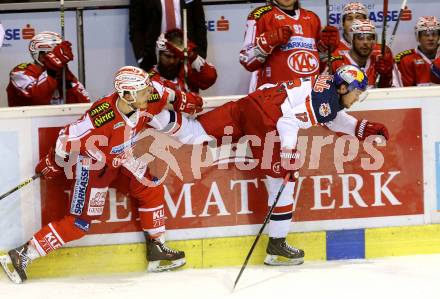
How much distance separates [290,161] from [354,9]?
5.28 feet

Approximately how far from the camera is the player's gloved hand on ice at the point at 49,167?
5.19 meters

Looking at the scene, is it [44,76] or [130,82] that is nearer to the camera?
[130,82]

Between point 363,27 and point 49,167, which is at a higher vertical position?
point 363,27

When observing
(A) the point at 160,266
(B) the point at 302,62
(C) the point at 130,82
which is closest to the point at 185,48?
(B) the point at 302,62

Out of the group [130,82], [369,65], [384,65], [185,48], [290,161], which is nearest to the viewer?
[130,82]

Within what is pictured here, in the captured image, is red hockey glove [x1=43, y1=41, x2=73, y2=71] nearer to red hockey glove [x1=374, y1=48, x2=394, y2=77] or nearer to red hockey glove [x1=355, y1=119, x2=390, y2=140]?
red hockey glove [x1=355, y1=119, x2=390, y2=140]

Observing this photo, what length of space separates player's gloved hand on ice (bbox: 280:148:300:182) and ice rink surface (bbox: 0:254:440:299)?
0.53 metres

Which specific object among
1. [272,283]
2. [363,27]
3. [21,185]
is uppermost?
[363,27]

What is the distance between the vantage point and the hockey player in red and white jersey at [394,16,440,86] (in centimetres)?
638

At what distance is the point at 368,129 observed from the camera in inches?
211

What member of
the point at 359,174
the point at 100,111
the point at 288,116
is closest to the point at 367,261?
the point at 359,174

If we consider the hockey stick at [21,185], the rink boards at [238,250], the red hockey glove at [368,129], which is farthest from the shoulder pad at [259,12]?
the hockey stick at [21,185]

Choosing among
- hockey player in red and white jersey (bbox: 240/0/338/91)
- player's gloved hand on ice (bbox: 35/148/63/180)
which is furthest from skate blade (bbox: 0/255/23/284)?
hockey player in red and white jersey (bbox: 240/0/338/91)

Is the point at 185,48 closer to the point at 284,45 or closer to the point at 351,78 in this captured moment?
the point at 284,45
